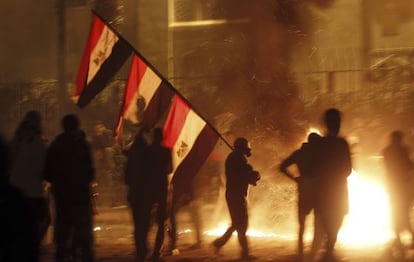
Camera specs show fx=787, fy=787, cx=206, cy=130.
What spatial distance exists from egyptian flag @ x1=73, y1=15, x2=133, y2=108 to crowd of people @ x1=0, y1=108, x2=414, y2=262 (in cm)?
88

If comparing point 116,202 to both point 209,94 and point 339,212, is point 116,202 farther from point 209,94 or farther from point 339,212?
point 339,212

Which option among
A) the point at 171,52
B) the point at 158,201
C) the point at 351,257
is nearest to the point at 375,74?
the point at 171,52

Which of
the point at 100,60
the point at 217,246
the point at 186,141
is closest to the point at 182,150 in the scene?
the point at 186,141

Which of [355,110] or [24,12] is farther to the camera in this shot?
[24,12]

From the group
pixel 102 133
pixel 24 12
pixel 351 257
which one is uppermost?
pixel 24 12

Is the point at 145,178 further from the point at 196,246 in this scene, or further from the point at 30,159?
the point at 196,246

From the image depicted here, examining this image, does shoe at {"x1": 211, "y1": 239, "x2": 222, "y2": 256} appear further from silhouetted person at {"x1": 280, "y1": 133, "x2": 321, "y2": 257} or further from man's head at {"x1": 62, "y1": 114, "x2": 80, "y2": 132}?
man's head at {"x1": 62, "y1": 114, "x2": 80, "y2": 132}

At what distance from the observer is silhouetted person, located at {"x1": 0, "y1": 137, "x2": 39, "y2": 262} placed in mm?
3129

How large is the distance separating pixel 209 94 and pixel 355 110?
2.64 metres

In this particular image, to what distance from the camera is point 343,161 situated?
6.50 m

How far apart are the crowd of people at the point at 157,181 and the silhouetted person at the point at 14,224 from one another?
281 centimetres

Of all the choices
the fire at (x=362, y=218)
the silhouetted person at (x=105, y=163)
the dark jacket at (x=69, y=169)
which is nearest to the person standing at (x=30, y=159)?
the dark jacket at (x=69, y=169)

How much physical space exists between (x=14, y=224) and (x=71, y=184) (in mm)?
4083

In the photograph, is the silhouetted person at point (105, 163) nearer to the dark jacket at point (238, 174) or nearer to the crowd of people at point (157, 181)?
the crowd of people at point (157, 181)
